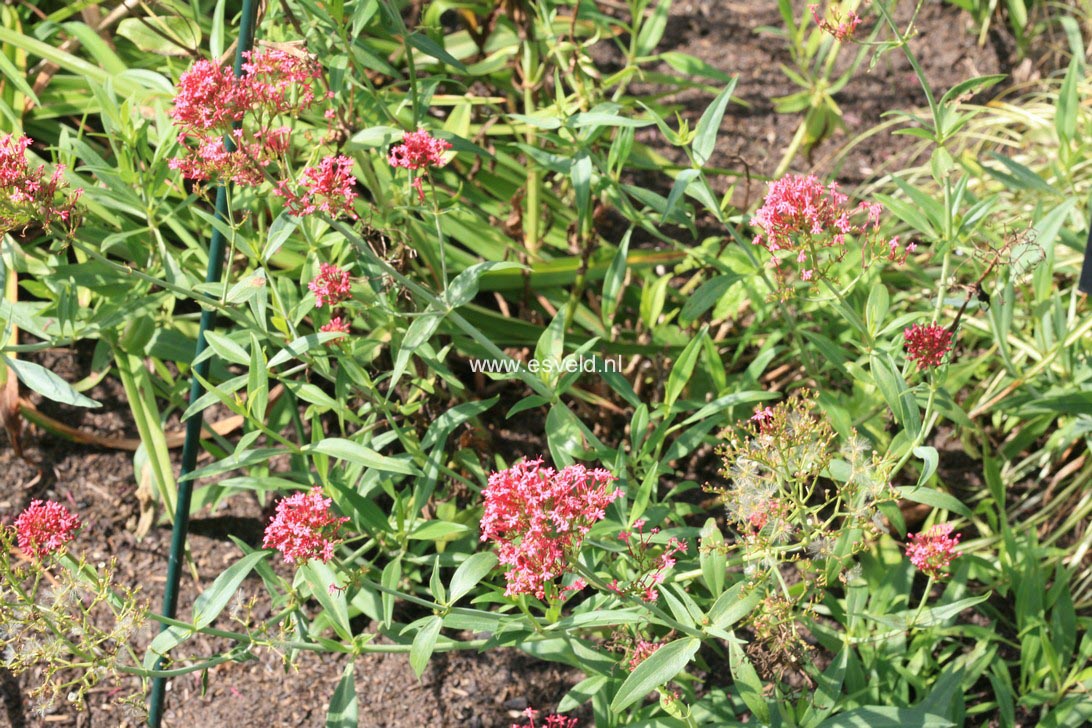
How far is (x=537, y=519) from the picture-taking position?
167cm

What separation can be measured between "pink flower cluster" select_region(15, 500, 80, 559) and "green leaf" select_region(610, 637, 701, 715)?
0.99 meters

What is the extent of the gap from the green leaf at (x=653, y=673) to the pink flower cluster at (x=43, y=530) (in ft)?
3.24

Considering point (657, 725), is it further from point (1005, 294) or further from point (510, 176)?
point (510, 176)

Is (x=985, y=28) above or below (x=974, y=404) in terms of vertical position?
above

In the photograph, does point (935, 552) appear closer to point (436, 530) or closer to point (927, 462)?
point (927, 462)

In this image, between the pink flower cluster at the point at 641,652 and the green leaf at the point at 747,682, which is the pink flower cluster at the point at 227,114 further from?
the green leaf at the point at 747,682

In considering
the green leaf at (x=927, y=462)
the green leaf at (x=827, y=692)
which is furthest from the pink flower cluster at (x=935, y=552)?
the green leaf at (x=827, y=692)

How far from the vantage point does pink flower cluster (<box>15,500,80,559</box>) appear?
1851 mm

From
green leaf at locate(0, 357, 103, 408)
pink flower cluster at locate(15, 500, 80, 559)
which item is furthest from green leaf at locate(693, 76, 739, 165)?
pink flower cluster at locate(15, 500, 80, 559)

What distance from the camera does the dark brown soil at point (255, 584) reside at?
107 inches

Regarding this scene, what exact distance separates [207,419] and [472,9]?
1551 mm

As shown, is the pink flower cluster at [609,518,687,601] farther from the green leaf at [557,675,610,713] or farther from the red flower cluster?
the red flower cluster

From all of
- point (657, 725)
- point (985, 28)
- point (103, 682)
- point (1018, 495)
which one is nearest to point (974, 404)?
point (1018, 495)

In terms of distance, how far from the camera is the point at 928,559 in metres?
2.08
